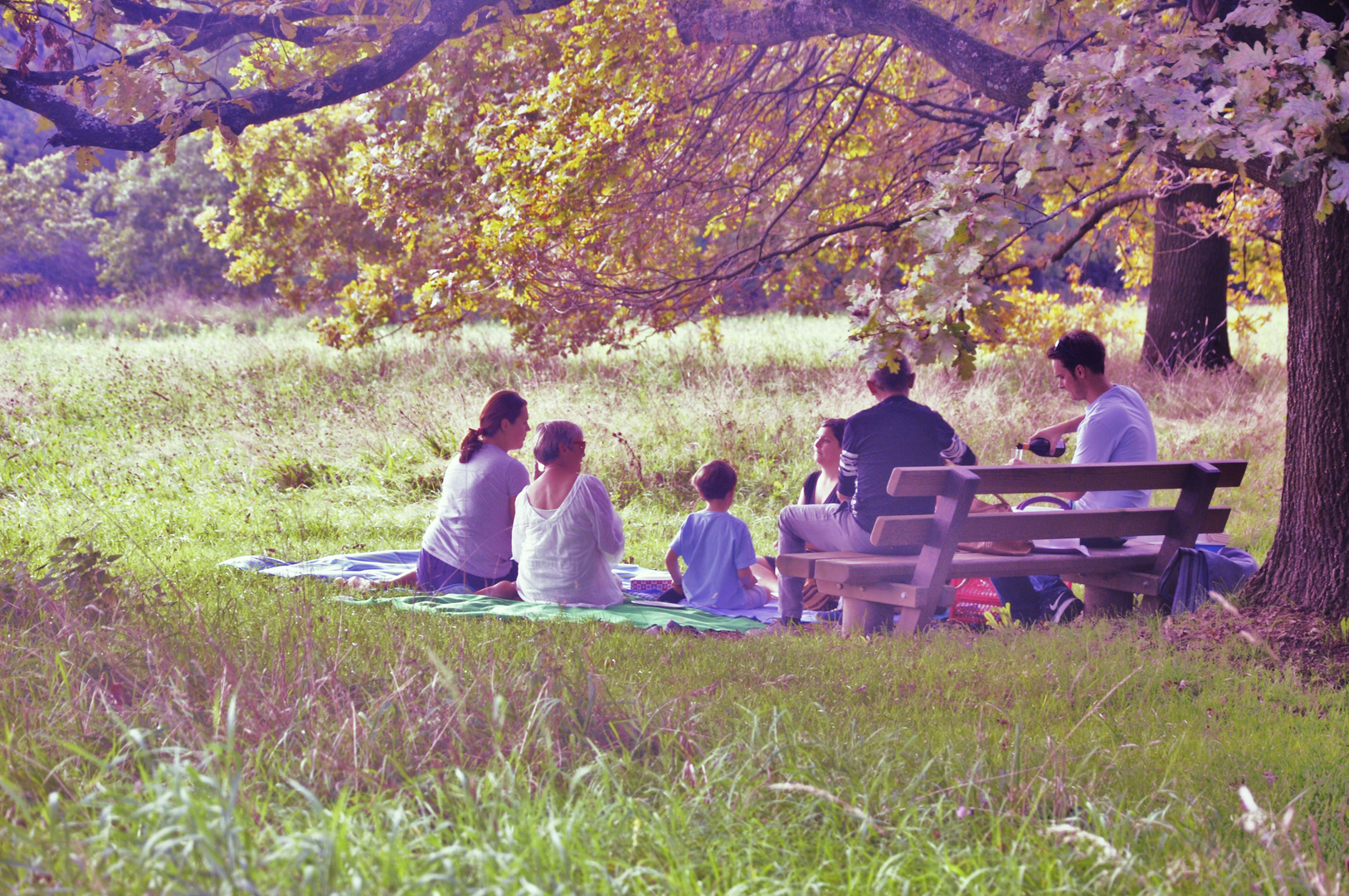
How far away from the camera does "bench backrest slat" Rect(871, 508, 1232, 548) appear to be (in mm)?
5219

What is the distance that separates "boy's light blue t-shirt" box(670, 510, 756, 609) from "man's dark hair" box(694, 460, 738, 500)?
12cm

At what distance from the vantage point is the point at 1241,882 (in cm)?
243

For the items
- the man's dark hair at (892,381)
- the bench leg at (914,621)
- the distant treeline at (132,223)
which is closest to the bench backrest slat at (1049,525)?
the bench leg at (914,621)

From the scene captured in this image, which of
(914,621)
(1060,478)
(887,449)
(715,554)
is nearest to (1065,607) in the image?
(1060,478)

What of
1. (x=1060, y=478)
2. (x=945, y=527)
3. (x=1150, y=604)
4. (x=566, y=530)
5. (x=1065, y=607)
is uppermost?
(x=1060, y=478)

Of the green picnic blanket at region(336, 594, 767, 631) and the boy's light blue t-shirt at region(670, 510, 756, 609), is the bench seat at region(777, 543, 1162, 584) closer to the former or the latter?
the green picnic blanket at region(336, 594, 767, 631)

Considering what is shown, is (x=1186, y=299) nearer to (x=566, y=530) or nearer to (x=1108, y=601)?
(x=1108, y=601)

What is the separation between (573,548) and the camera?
6.14 meters

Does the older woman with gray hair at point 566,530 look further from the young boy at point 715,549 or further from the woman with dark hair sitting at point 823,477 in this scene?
the woman with dark hair sitting at point 823,477

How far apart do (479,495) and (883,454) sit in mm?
2397

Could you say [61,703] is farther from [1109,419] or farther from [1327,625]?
[1109,419]

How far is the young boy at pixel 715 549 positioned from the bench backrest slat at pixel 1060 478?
1.47 metres

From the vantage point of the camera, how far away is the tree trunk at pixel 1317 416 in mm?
4852

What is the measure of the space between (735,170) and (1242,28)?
4.97 m
